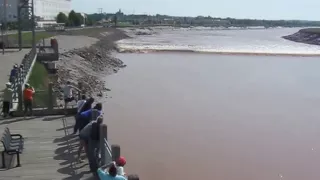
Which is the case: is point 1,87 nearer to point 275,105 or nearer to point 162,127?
point 162,127

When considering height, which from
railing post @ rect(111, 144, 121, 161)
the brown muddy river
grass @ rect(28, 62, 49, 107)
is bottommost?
the brown muddy river

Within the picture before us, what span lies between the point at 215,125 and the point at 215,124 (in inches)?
9.4

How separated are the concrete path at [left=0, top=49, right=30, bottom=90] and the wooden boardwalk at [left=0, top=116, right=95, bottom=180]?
701cm

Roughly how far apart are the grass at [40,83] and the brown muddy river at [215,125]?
129 inches

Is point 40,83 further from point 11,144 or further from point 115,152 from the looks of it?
point 115,152

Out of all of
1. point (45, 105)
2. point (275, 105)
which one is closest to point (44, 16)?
point (275, 105)

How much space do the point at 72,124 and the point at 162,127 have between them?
792 centimetres

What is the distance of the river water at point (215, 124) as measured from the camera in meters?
16.0

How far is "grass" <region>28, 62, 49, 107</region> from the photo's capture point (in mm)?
16520

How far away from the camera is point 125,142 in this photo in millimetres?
18453

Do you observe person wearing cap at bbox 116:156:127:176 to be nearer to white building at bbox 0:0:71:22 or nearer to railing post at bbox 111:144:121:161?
railing post at bbox 111:144:121:161

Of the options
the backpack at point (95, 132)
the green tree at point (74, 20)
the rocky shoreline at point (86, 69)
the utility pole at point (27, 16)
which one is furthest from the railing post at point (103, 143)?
the green tree at point (74, 20)

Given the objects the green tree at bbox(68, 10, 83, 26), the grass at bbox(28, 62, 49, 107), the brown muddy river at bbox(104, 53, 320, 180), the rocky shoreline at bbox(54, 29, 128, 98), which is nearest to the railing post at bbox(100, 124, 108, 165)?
the brown muddy river at bbox(104, 53, 320, 180)

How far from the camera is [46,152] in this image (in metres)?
11.5
